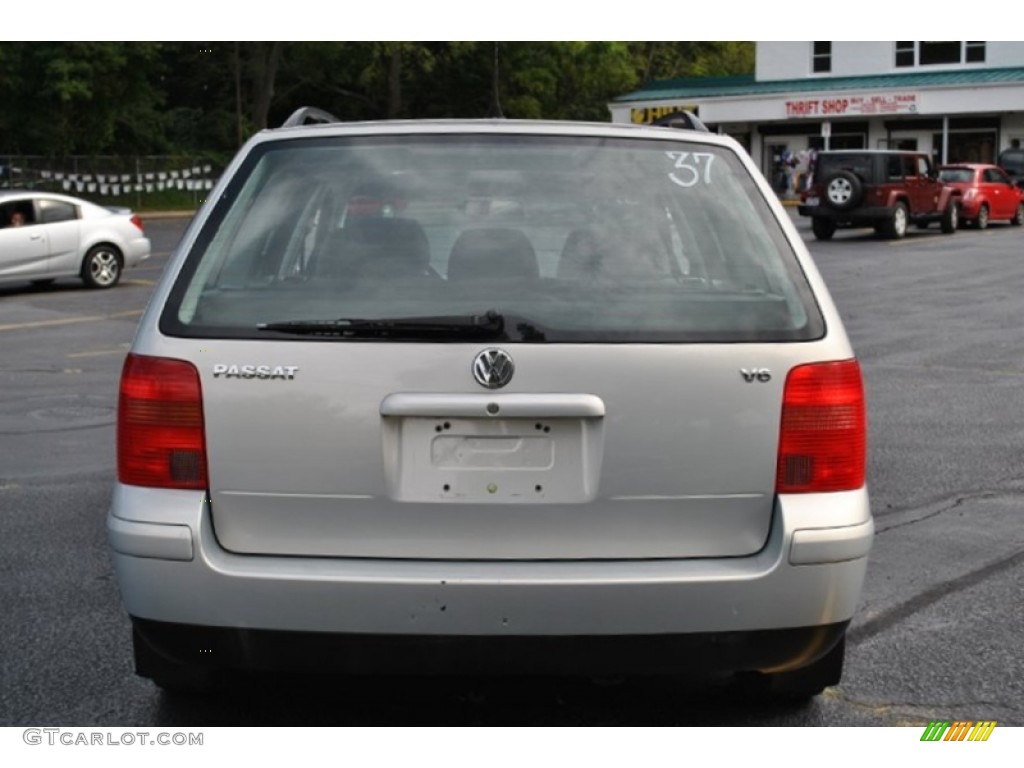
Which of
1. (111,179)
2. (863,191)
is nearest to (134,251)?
(863,191)

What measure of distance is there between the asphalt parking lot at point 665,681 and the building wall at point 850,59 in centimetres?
4015

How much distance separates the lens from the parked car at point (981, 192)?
112 ft

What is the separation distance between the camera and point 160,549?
141 inches

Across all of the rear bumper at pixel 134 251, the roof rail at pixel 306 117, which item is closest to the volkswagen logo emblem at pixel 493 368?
the roof rail at pixel 306 117

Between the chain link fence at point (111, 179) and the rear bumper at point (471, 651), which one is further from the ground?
the rear bumper at point (471, 651)

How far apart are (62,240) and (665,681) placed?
17285 mm

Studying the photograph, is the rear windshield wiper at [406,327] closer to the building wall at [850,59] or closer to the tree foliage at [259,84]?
the tree foliage at [259,84]

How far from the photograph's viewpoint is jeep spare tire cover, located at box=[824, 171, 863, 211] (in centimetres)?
3011

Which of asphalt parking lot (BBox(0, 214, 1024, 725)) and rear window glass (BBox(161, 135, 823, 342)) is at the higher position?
rear window glass (BBox(161, 135, 823, 342))

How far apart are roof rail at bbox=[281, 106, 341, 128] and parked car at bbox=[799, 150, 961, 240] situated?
26440mm

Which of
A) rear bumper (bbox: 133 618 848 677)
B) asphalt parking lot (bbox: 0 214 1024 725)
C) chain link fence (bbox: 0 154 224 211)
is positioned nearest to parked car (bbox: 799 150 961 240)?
asphalt parking lot (bbox: 0 214 1024 725)

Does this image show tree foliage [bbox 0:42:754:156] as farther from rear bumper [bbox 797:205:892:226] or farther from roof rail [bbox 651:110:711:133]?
roof rail [bbox 651:110:711:133]
